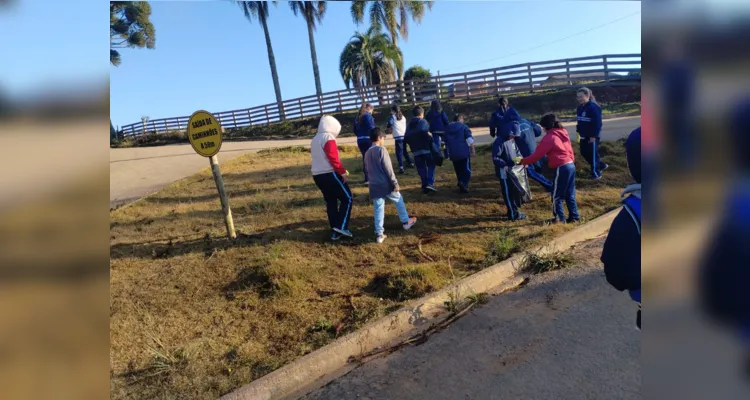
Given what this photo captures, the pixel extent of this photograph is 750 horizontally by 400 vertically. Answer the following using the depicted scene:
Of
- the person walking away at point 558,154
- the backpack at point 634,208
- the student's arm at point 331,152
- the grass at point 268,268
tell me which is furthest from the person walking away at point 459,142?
the backpack at point 634,208

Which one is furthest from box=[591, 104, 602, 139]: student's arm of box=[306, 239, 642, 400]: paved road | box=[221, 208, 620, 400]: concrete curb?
box=[306, 239, 642, 400]: paved road

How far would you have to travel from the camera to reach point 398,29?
1081 inches

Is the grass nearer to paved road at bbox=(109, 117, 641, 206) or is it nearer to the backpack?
paved road at bbox=(109, 117, 641, 206)

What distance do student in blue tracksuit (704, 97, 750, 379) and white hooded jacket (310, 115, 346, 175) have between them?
17.2 feet

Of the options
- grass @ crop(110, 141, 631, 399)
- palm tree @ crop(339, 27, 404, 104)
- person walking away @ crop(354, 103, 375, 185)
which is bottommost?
grass @ crop(110, 141, 631, 399)

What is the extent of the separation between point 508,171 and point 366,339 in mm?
3826

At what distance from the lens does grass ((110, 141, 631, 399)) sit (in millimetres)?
3686

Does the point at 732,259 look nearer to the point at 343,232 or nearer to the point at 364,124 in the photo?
the point at 343,232

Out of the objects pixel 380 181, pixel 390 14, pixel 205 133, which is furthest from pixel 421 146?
pixel 390 14

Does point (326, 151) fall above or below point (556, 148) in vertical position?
above

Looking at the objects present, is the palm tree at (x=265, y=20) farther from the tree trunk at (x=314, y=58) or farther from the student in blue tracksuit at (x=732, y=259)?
the student in blue tracksuit at (x=732, y=259)

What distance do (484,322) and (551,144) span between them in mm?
3023

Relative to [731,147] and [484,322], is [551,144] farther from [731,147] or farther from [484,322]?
[731,147]

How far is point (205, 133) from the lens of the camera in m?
6.13
